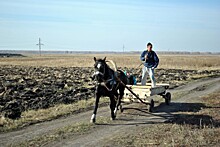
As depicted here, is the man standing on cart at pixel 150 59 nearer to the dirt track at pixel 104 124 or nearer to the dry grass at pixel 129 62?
the dirt track at pixel 104 124

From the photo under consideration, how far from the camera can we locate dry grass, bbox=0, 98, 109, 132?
33.2 ft

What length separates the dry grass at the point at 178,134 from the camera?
816 centimetres

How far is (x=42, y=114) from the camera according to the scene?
11.9 metres

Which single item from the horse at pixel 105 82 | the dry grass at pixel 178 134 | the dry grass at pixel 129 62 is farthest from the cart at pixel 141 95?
the dry grass at pixel 129 62

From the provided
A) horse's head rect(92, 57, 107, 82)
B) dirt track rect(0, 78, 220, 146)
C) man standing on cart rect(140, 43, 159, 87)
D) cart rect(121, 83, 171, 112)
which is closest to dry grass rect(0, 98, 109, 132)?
dirt track rect(0, 78, 220, 146)

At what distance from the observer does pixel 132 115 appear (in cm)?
1199

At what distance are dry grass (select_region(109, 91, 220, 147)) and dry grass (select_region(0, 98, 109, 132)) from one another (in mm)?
3437

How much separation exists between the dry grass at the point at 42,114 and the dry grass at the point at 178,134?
11.3 ft

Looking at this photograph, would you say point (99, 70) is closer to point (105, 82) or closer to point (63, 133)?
point (105, 82)

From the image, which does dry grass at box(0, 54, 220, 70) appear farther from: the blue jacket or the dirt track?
the dirt track

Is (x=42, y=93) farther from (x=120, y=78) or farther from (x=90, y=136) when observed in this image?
(x=90, y=136)

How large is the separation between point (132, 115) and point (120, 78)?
154 centimetres

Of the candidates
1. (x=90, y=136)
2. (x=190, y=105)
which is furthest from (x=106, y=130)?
(x=190, y=105)

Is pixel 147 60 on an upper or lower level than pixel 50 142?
upper
